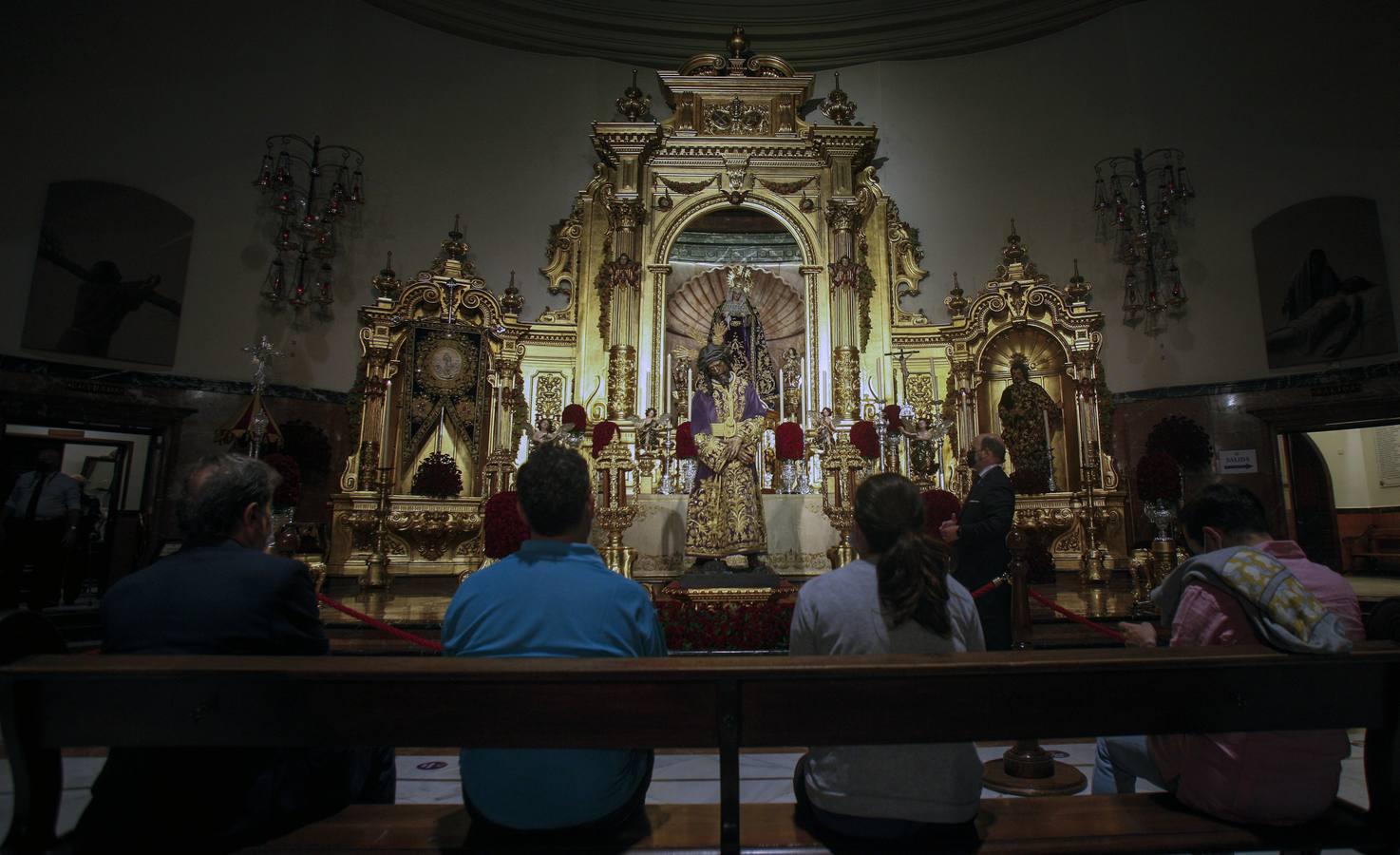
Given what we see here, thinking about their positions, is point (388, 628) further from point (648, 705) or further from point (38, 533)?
point (38, 533)

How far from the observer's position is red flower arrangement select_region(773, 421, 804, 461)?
8.52 metres

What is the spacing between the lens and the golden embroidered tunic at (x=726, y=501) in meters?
7.11

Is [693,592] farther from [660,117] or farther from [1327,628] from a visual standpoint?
[660,117]

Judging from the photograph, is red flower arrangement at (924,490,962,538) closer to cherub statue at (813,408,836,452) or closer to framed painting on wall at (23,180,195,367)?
cherub statue at (813,408,836,452)

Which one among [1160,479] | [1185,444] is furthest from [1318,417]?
[1160,479]

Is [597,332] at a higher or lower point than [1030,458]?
higher

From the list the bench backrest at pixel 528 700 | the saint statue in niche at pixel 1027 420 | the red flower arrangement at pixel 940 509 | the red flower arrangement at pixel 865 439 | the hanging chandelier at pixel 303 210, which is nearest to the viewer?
the bench backrest at pixel 528 700

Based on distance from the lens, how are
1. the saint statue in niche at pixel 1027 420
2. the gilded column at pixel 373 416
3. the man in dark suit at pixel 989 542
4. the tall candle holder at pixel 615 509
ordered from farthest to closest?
the saint statue in niche at pixel 1027 420
the gilded column at pixel 373 416
the tall candle holder at pixel 615 509
the man in dark suit at pixel 989 542

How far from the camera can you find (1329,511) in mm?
10086

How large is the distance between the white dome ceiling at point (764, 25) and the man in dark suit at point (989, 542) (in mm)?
9750

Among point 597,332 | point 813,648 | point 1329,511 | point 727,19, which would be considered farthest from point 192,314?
point 1329,511

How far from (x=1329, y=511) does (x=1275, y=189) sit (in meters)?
4.48

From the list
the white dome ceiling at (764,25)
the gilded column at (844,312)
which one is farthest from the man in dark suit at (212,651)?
the white dome ceiling at (764,25)

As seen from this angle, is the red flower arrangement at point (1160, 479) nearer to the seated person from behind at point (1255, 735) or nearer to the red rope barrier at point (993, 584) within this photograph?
the red rope barrier at point (993, 584)
